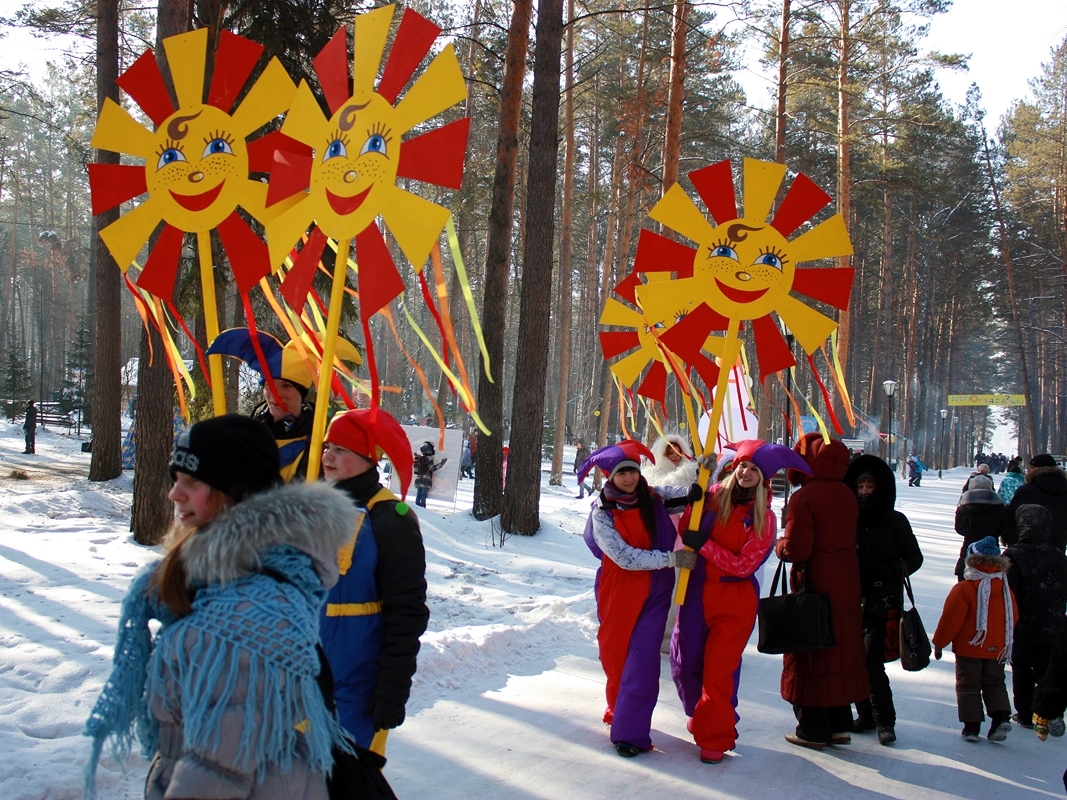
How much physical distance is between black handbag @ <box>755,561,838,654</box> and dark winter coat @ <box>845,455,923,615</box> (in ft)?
1.61

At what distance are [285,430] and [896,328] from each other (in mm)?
50045

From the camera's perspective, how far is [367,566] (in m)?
2.90

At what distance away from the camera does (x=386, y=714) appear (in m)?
2.73

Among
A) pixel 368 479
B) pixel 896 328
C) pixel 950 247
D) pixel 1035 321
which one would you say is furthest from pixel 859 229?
pixel 368 479

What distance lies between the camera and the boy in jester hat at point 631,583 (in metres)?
4.51

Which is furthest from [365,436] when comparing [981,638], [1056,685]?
[981,638]

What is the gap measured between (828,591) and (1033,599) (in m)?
1.66

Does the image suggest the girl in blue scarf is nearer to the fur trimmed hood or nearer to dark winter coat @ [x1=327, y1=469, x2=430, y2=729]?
dark winter coat @ [x1=327, y1=469, x2=430, y2=729]

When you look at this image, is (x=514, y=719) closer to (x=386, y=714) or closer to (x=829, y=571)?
(x=829, y=571)

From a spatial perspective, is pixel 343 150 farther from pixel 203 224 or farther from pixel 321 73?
pixel 203 224

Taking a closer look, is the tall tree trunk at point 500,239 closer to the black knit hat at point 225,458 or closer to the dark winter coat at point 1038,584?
the dark winter coat at point 1038,584

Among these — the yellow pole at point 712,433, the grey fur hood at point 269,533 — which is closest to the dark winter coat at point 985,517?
the yellow pole at point 712,433

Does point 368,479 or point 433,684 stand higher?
point 368,479

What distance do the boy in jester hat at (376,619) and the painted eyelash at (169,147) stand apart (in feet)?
6.49
